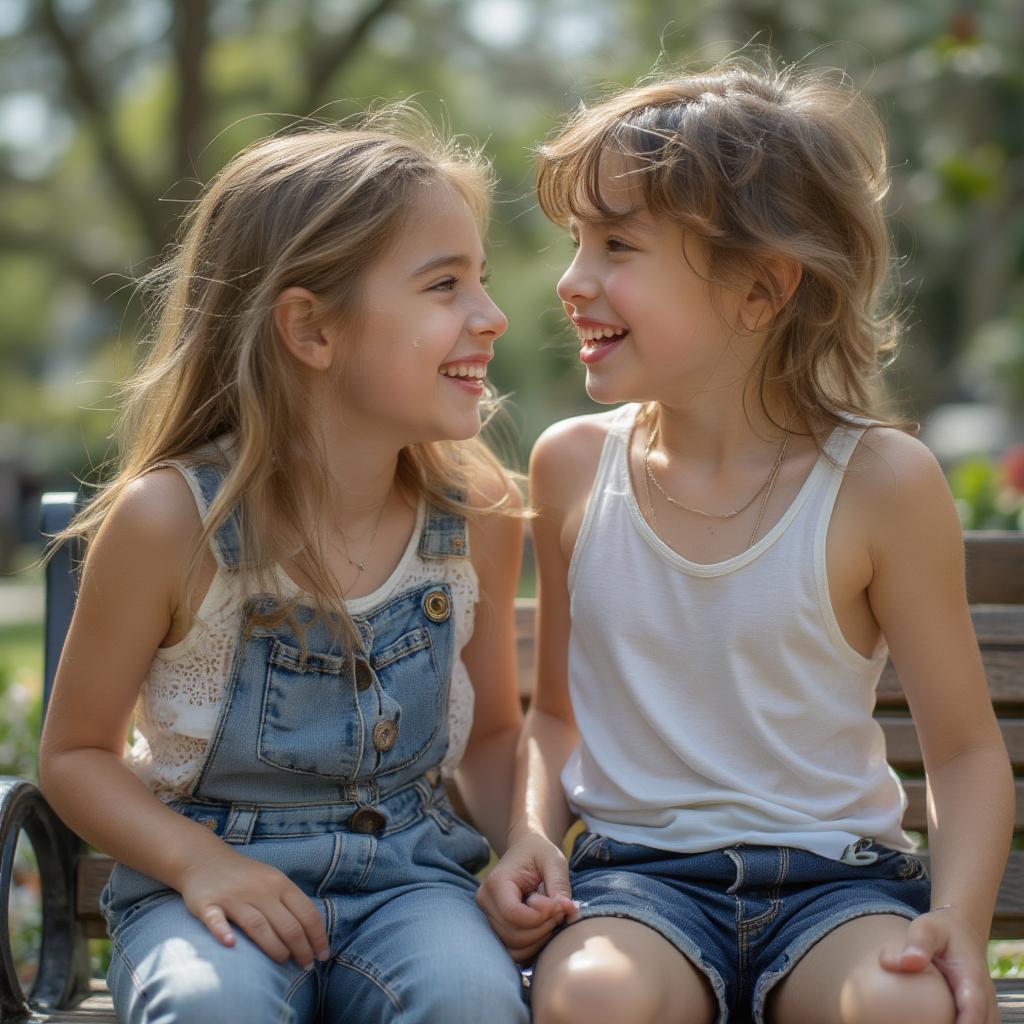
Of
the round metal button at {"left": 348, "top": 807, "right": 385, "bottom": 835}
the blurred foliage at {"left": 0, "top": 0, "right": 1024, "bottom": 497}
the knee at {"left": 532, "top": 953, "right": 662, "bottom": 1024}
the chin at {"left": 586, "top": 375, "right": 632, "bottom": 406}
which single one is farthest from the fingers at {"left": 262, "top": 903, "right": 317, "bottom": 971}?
the blurred foliage at {"left": 0, "top": 0, "right": 1024, "bottom": 497}

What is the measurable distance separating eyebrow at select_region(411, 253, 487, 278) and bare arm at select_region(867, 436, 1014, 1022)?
72 centimetres

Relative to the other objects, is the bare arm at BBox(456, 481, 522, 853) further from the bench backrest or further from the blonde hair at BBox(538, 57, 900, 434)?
the blonde hair at BBox(538, 57, 900, 434)

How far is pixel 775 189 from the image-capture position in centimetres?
221

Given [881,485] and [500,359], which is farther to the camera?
[500,359]

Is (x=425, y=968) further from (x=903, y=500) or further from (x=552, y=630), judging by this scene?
(x=903, y=500)

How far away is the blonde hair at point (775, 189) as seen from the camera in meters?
2.18

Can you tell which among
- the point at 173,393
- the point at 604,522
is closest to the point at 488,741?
the point at 604,522

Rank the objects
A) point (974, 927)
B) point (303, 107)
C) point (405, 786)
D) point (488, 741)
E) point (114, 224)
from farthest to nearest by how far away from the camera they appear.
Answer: point (114, 224), point (303, 107), point (488, 741), point (405, 786), point (974, 927)

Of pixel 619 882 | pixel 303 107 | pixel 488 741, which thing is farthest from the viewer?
pixel 303 107

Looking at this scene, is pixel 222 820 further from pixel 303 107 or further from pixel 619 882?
pixel 303 107

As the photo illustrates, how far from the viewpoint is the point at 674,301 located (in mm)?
2205

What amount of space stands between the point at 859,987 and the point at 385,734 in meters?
0.78

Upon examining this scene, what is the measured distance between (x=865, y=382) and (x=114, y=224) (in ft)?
42.1

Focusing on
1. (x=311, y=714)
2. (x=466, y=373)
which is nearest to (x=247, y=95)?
(x=466, y=373)
